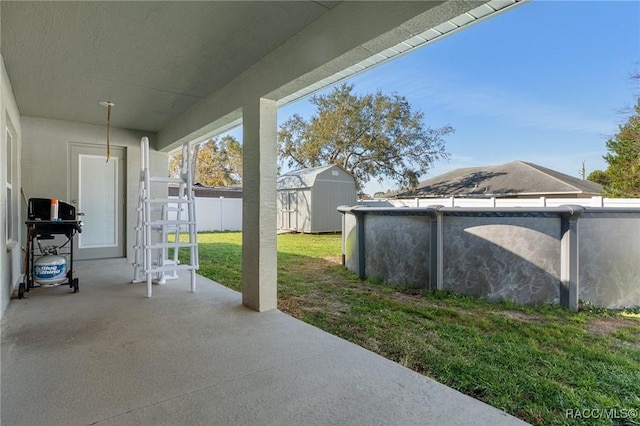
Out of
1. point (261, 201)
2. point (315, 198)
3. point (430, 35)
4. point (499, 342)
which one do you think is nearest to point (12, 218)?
point (261, 201)

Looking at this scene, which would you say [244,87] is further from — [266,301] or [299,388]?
[299,388]

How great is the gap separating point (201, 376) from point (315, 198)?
38.3 feet

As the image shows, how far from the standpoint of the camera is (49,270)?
4.18m

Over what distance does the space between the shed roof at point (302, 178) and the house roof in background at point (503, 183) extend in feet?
24.1

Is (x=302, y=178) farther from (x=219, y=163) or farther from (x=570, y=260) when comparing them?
(x=570, y=260)

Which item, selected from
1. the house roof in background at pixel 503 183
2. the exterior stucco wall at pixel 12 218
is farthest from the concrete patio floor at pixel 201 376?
the house roof in background at pixel 503 183

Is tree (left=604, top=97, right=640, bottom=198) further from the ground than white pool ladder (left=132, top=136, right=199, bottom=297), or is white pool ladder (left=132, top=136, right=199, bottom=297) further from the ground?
tree (left=604, top=97, right=640, bottom=198)

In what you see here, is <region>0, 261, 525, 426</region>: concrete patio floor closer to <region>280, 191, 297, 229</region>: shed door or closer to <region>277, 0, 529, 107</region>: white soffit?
<region>277, 0, 529, 107</region>: white soffit

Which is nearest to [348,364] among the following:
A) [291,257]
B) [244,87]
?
[244,87]

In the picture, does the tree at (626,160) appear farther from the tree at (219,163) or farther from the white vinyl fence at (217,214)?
the tree at (219,163)

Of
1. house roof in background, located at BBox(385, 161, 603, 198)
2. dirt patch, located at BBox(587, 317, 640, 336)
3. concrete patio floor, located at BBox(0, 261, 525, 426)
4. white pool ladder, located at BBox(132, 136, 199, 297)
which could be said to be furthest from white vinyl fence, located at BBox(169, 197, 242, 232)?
dirt patch, located at BBox(587, 317, 640, 336)

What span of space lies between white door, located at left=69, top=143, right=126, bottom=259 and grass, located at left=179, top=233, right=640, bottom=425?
2.73 m

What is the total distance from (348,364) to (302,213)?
1172 centimetres

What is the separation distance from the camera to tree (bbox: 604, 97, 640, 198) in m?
12.4
